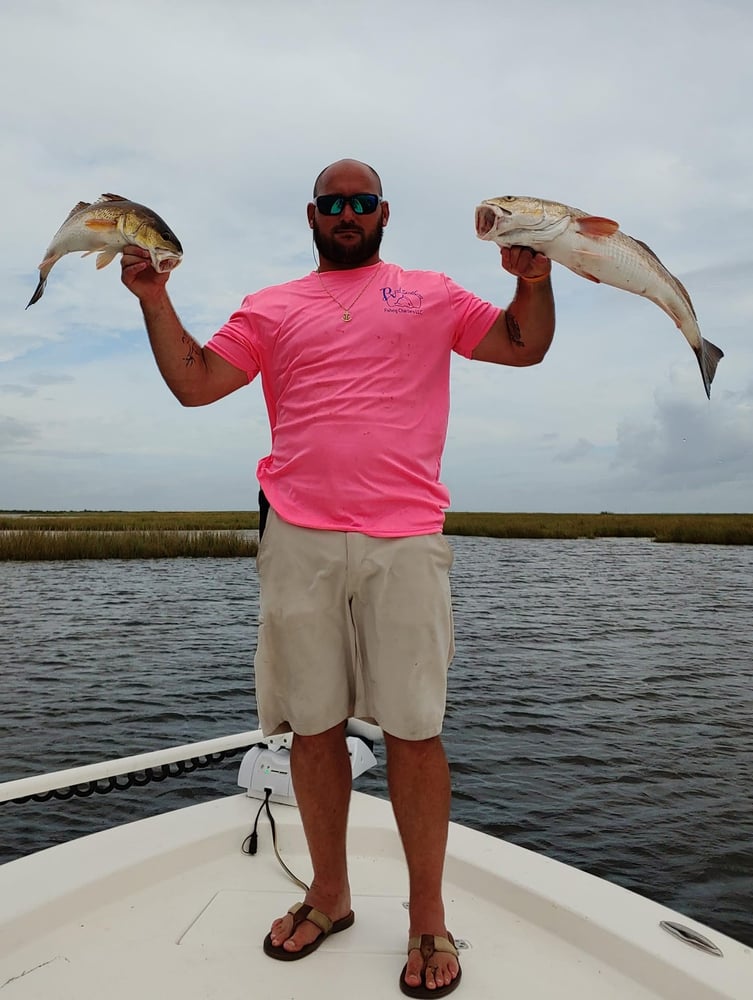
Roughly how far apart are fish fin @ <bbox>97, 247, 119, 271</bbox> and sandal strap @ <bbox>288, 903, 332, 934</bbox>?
2.20 metres

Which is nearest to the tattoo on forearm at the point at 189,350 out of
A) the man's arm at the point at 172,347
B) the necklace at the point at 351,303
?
the man's arm at the point at 172,347

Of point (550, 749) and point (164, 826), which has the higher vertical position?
point (164, 826)

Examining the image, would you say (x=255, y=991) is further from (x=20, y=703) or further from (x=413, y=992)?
(x=20, y=703)

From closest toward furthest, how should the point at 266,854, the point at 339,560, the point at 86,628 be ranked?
the point at 339,560 < the point at 266,854 < the point at 86,628

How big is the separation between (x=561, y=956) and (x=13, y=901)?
5.87 feet

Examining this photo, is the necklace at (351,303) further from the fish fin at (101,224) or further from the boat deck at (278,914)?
the boat deck at (278,914)

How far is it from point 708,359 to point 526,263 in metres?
0.86

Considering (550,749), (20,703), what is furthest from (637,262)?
(20,703)

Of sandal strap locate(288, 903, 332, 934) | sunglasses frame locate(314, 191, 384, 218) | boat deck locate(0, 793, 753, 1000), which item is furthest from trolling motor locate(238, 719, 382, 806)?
sunglasses frame locate(314, 191, 384, 218)

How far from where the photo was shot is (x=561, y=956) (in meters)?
2.64

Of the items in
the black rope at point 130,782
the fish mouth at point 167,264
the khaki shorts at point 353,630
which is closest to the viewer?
the khaki shorts at point 353,630

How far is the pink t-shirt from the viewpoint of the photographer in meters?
2.65

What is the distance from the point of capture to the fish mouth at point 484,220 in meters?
2.63

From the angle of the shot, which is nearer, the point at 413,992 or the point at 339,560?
the point at 413,992
